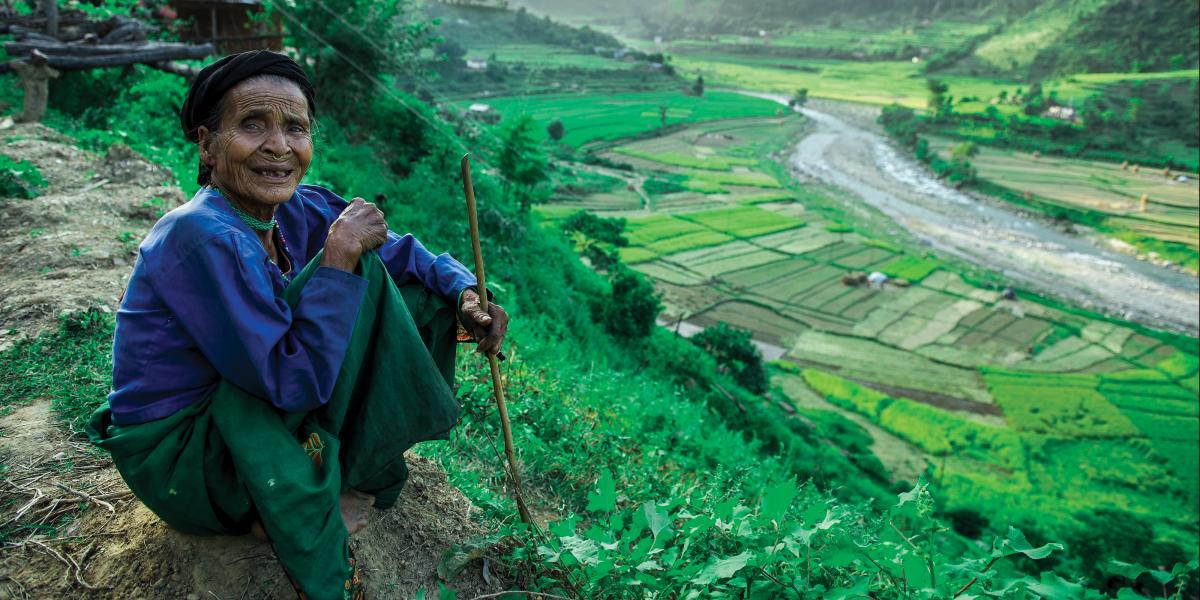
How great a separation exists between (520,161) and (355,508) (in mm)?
12945

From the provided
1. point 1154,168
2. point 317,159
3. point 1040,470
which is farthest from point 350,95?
point 1154,168

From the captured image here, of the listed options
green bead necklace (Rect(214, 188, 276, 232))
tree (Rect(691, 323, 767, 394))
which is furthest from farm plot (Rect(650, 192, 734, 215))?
green bead necklace (Rect(214, 188, 276, 232))

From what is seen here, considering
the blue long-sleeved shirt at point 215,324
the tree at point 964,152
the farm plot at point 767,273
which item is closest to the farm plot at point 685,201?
the farm plot at point 767,273

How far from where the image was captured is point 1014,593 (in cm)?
201

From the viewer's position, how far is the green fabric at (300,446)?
1817mm

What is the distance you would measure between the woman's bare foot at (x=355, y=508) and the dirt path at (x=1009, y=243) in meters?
38.2

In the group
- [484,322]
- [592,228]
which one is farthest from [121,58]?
[592,228]

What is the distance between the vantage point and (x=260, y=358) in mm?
1726

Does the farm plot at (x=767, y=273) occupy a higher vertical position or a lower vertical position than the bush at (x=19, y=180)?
lower

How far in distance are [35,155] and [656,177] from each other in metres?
41.3

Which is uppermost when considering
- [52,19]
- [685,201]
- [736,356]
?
[52,19]

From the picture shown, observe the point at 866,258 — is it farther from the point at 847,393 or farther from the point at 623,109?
the point at 623,109

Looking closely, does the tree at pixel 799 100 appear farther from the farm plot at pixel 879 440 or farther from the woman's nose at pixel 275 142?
the woman's nose at pixel 275 142

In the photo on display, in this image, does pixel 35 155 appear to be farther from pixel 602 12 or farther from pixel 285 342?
pixel 602 12
